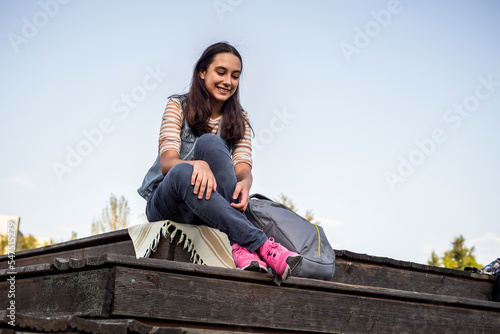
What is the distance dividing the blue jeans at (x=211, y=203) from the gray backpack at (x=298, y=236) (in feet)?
0.65

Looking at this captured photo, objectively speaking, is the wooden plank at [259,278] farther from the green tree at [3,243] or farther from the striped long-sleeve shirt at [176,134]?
the green tree at [3,243]

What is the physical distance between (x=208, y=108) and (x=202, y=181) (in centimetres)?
86

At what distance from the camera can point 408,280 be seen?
3.48m

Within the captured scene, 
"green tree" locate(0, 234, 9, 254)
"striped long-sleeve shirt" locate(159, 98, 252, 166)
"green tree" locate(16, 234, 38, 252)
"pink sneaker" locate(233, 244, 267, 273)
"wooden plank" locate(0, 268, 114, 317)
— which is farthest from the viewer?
"green tree" locate(16, 234, 38, 252)

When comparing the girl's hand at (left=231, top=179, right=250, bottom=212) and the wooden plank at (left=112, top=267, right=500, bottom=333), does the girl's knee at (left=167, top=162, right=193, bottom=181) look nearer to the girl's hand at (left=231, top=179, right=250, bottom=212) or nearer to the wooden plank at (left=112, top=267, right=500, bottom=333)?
the girl's hand at (left=231, top=179, right=250, bottom=212)

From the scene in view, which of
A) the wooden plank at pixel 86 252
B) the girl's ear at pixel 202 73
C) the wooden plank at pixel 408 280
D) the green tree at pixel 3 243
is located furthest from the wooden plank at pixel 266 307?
the green tree at pixel 3 243

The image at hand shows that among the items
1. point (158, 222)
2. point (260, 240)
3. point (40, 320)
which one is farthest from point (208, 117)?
point (40, 320)

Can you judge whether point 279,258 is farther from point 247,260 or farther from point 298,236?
point 298,236

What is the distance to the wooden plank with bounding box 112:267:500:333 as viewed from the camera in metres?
1.82

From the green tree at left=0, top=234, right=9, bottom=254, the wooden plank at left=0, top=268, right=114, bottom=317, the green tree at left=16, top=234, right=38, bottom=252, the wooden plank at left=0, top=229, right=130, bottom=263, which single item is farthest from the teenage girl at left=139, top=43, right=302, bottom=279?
the green tree at left=16, top=234, right=38, bottom=252

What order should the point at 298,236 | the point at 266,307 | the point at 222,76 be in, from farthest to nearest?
the point at 222,76
the point at 298,236
the point at 266,307

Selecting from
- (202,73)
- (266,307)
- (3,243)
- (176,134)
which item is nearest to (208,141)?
(176,134)

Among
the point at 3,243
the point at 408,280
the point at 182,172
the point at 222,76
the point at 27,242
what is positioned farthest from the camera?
the point at 27,242

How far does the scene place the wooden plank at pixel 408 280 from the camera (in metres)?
3.21
